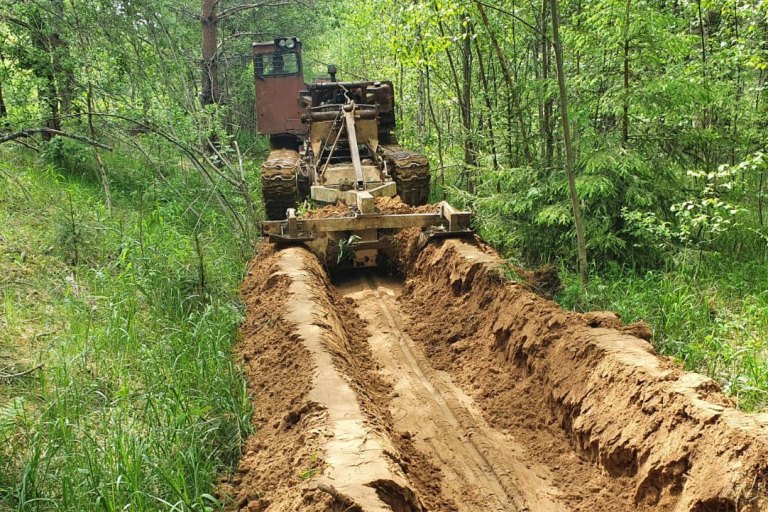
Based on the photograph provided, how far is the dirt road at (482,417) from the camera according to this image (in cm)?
349

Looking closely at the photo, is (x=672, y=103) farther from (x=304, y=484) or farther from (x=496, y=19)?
(x=304, y=484)

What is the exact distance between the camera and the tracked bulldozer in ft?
28.3

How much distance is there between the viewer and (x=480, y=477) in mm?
4395

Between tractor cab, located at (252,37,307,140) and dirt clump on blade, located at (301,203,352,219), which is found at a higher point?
tractor cab, located at (252,37,307,140)

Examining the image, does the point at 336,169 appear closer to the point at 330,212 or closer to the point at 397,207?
the point at 330,212

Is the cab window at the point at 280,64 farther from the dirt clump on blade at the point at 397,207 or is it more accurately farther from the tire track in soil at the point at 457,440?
the tire track in soil at the point at 457,440

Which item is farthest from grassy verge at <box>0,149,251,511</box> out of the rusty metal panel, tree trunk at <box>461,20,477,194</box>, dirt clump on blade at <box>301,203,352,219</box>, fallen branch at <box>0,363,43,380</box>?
A: the rusty metal panel

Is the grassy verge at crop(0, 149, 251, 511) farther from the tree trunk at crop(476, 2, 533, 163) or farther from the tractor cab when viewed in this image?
the tractor cab

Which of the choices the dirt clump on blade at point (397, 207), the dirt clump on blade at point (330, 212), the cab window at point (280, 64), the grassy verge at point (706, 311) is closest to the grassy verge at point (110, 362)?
the dirt clump on blade at point (330, 212)

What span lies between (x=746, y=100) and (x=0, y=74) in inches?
404

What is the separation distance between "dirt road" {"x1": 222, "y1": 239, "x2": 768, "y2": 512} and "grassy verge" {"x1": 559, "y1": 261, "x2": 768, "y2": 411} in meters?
0.72

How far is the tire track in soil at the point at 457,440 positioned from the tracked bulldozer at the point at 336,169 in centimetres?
213

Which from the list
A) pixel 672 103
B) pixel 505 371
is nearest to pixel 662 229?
pixel 672 103

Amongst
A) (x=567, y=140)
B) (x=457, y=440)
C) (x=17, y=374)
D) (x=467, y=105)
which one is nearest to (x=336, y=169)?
(x=467, y=105)
